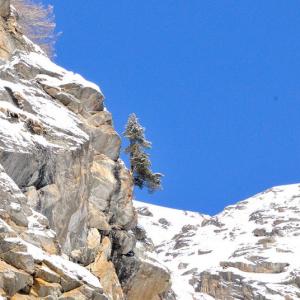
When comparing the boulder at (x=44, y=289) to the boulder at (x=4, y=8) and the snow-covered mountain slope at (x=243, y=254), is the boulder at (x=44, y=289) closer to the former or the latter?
the boulder at (x=4, y=8)

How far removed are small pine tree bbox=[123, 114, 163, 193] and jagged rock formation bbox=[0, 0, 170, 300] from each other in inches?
272

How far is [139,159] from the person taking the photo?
54500 mm

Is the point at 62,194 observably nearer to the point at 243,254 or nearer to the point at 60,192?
the point at 60,192

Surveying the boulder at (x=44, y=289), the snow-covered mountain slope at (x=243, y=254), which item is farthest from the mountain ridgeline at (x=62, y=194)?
the snow-covered mountain slope at (x=243, y=254)

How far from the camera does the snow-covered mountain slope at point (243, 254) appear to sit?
11259 centimetres

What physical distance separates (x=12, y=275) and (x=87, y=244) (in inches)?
649

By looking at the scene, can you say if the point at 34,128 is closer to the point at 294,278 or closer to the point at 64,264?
the point at 64,264

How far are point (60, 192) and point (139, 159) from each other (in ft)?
65.0

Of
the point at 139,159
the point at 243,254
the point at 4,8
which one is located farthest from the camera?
the point at 243,254

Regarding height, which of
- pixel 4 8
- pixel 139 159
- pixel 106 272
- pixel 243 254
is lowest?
pixel 106 272

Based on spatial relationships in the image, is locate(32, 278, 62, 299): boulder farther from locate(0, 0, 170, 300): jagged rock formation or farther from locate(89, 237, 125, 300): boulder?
locate(89, 237, 125, 300): boulder

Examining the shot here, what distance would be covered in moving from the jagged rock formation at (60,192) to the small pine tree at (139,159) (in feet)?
22.7

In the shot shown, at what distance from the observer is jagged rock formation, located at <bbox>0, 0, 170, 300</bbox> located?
993 inches

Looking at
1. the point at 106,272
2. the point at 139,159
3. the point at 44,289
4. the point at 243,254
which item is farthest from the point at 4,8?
the point at 243,254
